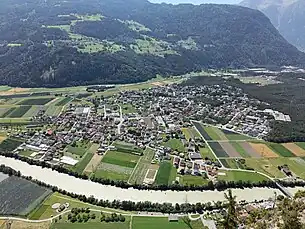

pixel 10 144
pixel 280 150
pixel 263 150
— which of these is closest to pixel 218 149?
pixel 263 150

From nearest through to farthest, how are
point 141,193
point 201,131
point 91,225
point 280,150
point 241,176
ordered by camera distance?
point 91,225, point 141,193, point 241,176, point 280,150, point 201,131

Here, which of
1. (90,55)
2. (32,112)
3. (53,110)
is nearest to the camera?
(32,112)

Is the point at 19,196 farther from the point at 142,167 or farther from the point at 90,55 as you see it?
the point at 90,55

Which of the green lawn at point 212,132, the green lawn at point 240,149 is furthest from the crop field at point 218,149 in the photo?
the green lawn at point 212,132

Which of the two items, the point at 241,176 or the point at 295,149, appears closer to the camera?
the point at 241,176

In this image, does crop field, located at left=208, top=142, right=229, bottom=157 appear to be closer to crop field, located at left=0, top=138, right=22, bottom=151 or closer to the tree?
crop field, located at left=0, top=138, right=22, bottom=151

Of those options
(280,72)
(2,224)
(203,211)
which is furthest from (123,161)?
(280,72)

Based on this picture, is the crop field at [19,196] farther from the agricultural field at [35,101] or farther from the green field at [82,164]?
the agricultural field at [35,101]
